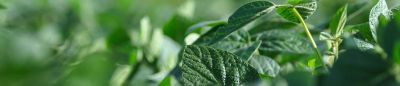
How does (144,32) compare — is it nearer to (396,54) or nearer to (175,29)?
(175,29)

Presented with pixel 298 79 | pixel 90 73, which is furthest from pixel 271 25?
pixel 90 73

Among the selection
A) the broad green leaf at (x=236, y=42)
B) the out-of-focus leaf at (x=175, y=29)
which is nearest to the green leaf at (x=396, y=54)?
the broad green leaf at (x=236, y=42)

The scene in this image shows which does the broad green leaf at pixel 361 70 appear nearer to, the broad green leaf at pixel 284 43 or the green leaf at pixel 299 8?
the green leaf at pixel 299 8

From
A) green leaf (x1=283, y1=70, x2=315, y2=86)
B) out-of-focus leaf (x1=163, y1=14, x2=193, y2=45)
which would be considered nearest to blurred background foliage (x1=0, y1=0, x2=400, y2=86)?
out-of-focus leaf (x1=163, y1=14, x2=193, y2=45)

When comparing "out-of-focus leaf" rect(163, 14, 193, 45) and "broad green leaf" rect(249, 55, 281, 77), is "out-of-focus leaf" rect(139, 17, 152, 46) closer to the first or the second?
"out-of-focus leaf" rect(163, 14, 193, 45)

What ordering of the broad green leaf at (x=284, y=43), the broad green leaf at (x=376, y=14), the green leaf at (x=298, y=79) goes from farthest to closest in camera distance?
the broad green leaf at (x=284, y=43)
the broad green leaf at (x=376, y=14)
the green leaf at (x=298, y=79)
